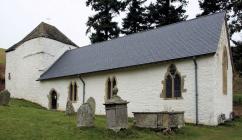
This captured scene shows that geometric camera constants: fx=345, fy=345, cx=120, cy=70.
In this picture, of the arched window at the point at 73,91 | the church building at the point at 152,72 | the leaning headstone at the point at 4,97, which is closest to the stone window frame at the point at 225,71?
the church building at the point at 152,72

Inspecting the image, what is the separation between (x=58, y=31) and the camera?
4222 cm

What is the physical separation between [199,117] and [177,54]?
4.51 metres

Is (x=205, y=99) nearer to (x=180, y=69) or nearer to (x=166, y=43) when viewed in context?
(x=180, y=69)

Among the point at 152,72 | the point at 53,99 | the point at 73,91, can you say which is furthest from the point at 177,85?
the point at 53,99

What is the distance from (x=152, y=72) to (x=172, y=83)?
6.42 feet

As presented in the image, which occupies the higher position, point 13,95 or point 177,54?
point 177,54

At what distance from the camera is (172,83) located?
76.1 ft

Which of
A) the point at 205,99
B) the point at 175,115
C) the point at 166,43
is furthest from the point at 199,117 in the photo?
the point at 166,43

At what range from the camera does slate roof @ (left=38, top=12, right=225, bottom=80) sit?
912 inches

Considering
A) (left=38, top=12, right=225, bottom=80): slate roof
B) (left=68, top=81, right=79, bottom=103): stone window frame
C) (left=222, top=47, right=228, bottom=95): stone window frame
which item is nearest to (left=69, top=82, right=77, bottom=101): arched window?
(left=68, top=81, right=79, bottom=103): stone window frame

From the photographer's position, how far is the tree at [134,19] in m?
49.0

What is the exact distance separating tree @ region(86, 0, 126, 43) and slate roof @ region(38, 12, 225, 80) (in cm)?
1411

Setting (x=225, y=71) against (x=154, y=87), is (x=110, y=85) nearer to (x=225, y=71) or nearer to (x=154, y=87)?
(x=154, y=87)

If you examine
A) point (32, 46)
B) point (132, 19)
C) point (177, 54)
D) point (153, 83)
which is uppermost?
point (132, 19)
